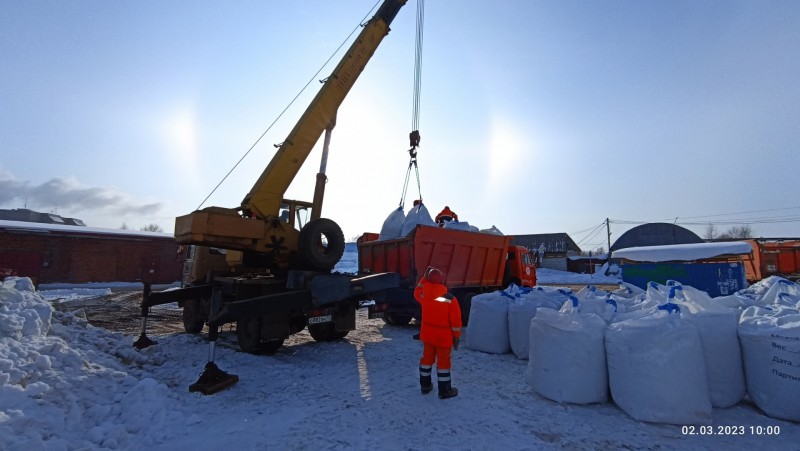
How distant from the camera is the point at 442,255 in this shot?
8352 millimetres

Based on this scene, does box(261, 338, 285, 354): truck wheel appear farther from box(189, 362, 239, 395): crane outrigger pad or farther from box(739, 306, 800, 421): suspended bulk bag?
box(739, 306, 800, 421): suspended bulk bag

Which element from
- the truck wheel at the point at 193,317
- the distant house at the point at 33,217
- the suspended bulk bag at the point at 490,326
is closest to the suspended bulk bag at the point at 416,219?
the suspended bulk bag at the point at 490,326

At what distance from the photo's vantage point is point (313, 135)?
23.8 ft

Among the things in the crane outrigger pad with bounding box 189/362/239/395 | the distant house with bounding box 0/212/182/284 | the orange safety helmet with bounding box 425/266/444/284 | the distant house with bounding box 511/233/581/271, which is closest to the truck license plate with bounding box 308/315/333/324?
the crane outrigger pad with bounding box 189/362/239/395

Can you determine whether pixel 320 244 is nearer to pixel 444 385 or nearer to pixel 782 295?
pixel 444 385

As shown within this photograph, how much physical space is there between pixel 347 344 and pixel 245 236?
9.07 ft

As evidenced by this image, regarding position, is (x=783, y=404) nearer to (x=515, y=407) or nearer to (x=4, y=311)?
(x=515, y=407)

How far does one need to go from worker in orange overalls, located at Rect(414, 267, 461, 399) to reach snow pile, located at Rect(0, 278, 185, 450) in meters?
2.45

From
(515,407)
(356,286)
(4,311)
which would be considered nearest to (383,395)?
(515,407)

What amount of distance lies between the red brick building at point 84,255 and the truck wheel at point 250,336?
759 inches

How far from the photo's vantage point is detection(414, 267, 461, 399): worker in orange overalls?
13.4 ft

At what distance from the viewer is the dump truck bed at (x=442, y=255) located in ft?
25.9

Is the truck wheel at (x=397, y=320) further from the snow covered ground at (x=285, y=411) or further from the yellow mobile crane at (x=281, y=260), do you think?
the snow covered ground at (x=285, y=411)

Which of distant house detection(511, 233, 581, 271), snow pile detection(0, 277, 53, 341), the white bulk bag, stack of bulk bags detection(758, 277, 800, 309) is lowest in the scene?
snow pile detection(0, 277, 53, 341)
